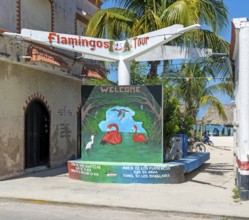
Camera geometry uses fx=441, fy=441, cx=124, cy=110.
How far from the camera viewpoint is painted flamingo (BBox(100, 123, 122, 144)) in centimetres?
1345

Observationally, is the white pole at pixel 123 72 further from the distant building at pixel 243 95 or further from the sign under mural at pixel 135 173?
the distant building at pixel 243 95

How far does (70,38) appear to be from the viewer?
Result: 43.2ft

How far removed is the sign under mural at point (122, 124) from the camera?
1316 cm

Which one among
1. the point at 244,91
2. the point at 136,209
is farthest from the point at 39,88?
the point at 244,91

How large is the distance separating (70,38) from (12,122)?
337 cm

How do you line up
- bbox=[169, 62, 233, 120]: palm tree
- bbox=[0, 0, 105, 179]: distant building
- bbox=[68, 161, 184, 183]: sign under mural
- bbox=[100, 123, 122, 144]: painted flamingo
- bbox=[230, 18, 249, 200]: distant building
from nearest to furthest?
bbox=[230, 18, 249, 200]: distant building
bbox=[68, 161, 184, 183]: sign under mural
bbox=[100, 123, 122, 144]: painted flamingo
bbox=[0, 0, 105, 179]: distant building
bbox=[169, 62, 233, 120]: palm tree

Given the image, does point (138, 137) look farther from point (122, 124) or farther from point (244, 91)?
point (244, 91)

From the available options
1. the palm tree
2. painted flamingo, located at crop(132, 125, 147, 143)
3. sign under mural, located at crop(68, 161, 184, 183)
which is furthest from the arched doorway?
the palm tree

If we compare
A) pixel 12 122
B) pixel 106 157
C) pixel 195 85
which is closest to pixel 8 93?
pixel 12 122

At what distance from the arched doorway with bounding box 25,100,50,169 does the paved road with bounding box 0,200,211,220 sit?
19.3ft

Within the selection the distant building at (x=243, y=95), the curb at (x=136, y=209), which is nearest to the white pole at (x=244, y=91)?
the distant building at (x=243, y=95)

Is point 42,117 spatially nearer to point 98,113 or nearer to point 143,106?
point 98,113

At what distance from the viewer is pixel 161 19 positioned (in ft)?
52.2

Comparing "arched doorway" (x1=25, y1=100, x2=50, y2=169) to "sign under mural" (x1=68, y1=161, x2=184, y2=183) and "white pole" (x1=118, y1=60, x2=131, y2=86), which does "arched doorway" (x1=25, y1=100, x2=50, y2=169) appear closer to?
"sign under mural" (x1=68, y1=161, x2=184, y2=183)
